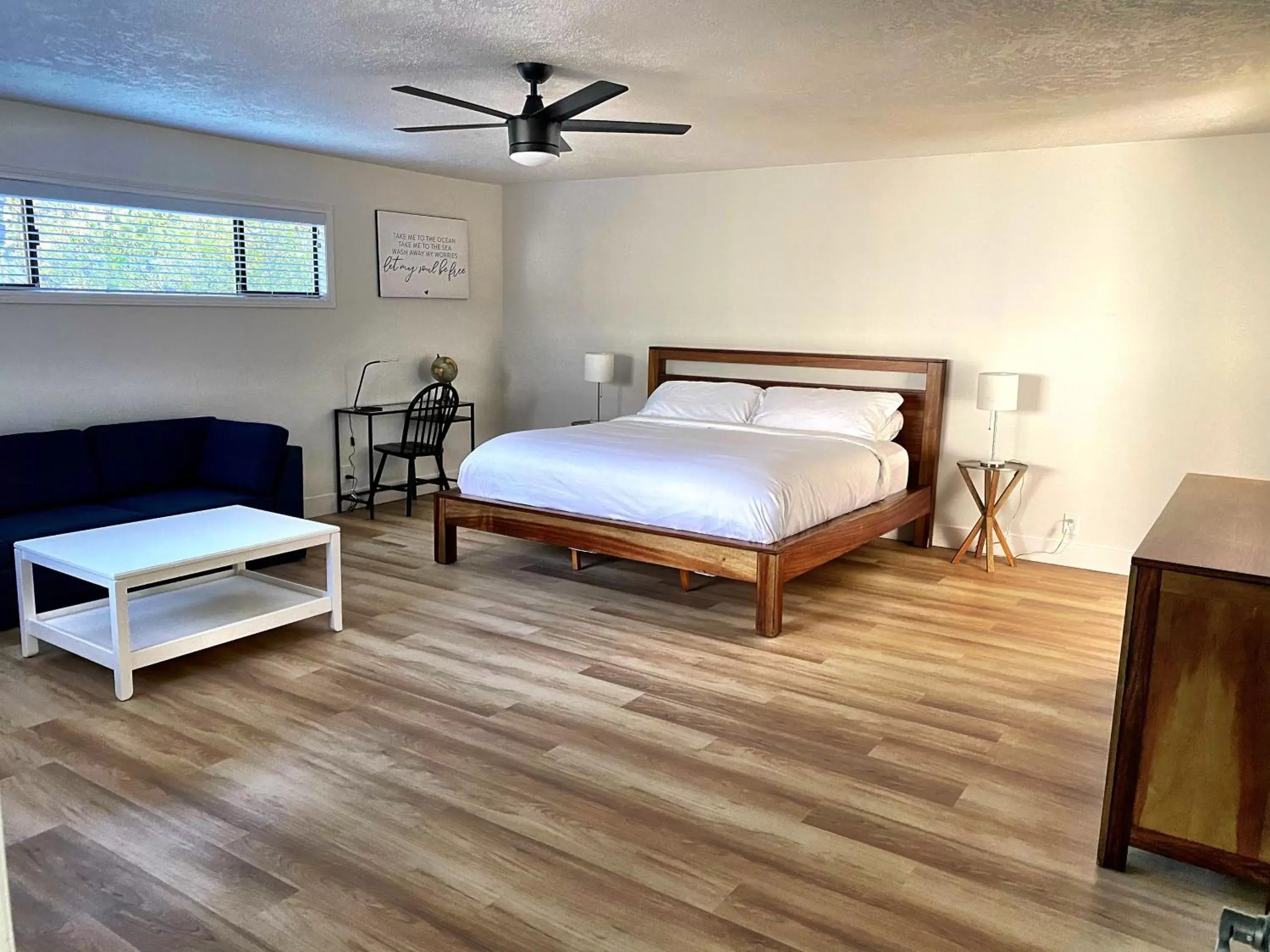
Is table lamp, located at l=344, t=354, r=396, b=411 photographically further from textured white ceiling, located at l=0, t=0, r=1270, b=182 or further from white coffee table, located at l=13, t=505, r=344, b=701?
white coffee table, located at l=13, t=505, r=344, b=701

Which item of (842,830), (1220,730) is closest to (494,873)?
(842,830)

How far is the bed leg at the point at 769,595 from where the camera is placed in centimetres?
387

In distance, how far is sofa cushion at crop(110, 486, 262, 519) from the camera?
439 cm

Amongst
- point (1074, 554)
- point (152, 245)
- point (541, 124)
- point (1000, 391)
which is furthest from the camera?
point (1074, 554)

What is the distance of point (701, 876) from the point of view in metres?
2.26

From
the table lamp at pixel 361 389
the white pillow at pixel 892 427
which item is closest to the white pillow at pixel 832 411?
the white pillow at pixel 892 427

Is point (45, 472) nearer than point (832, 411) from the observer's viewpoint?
Yes

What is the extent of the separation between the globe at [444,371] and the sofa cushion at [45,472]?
2.35m

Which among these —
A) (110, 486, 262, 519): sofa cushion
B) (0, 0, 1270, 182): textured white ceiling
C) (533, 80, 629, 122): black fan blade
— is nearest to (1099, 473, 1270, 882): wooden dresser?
(0, 0, 1270, 182): textured white ceiling

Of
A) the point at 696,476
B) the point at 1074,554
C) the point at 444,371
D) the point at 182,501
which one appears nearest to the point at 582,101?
the point at 696,476

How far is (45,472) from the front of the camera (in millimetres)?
4367

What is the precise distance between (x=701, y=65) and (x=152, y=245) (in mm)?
3317

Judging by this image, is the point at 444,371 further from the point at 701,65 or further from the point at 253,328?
the point at 701,65

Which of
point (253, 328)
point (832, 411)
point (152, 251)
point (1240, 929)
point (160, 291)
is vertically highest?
point (152, 251)
